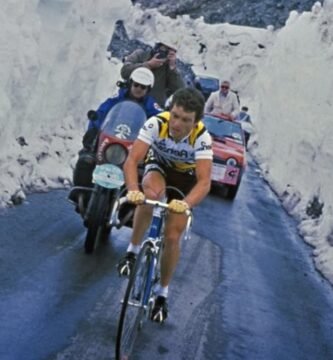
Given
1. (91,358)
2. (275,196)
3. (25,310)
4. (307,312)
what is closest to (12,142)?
(307,312)

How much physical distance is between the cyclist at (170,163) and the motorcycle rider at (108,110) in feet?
8.60

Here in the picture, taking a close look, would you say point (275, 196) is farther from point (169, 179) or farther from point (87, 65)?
point (169, 179)

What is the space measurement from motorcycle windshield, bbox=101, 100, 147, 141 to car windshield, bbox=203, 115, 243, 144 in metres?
9.16

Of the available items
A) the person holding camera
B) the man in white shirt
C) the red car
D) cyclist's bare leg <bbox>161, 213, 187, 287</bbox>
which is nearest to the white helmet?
the person holding camera

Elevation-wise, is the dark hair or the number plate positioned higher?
the dark hair

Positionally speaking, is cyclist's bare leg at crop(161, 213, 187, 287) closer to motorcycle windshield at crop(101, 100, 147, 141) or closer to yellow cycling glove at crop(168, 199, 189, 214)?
yellow cycling glove at crop(168, 199, 189, 214)

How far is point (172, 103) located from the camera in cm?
663

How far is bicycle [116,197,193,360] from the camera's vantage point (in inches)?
231

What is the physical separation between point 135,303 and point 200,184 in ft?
3.43

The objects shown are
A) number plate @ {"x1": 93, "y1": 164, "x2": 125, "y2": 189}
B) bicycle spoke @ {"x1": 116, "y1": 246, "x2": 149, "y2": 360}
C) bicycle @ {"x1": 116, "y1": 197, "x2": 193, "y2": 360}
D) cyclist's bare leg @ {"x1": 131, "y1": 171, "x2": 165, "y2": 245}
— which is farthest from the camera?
number plate @ {"x1": 93, "y1": 164, "x2": 125, "y2": 189}

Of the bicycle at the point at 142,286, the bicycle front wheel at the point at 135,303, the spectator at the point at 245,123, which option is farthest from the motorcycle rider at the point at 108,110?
the spectator at the point at 245,123

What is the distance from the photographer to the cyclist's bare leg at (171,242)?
6.67 metres

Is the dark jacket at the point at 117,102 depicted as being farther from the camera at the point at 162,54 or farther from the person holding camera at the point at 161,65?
the camera at the point at 162,54

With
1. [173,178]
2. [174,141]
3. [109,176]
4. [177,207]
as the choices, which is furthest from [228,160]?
[177,207]
